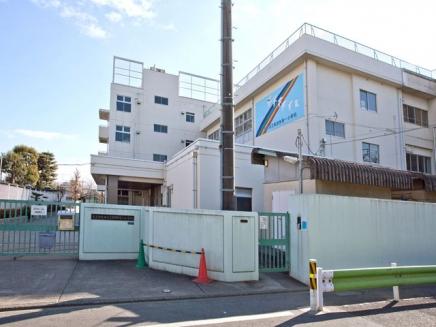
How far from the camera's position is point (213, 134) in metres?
36.0

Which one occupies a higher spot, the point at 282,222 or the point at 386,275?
the point at 282,222

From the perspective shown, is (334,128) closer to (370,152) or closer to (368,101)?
(370,152)

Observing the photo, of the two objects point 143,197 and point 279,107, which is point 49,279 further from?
point 143,197

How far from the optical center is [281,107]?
23.2 m

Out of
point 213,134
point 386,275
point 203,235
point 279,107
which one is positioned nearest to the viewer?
point 386,275

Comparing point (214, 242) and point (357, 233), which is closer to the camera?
point (214, 242)

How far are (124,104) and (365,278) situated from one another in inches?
1263

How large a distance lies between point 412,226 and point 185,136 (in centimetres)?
2901

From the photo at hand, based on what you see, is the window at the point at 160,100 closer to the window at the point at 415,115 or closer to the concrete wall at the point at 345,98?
the concrete wall at the point at 345,98

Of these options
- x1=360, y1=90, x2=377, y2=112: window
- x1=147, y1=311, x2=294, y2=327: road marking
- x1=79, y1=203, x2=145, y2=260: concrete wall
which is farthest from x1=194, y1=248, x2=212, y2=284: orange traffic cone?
x1=360, y1=90, x2=377, y2=112: window

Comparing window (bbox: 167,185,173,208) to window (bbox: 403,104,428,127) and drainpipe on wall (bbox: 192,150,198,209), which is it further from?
window (bbox: 403,104,428,127)

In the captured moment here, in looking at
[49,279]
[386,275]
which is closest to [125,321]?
[49,279]

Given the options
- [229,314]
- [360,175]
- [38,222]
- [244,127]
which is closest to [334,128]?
[360,175]

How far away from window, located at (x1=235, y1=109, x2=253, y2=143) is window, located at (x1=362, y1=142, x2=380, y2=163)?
27.7ft
